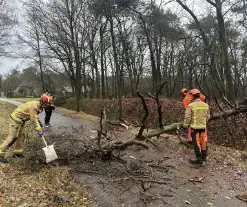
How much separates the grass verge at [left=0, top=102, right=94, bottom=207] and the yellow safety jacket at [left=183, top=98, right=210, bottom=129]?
3.37m

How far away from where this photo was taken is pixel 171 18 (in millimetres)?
18812

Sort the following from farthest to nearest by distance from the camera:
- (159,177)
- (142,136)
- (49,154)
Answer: (142,136) < (49,154) < (159,177)

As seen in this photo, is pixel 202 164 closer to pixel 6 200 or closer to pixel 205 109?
pixel 205 109

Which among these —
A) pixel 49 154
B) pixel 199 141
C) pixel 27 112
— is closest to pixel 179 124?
pixel 199 141

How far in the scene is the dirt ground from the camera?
5039 millimetres

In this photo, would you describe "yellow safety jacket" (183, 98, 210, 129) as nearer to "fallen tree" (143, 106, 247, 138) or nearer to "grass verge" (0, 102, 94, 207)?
"fallen tree" (143, 106, 247, 138)

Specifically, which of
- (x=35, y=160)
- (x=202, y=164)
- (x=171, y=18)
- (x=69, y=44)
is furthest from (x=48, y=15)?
(x=202, y=164)

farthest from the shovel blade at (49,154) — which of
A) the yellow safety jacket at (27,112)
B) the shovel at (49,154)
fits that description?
the yellow safety jacket at (27,112)

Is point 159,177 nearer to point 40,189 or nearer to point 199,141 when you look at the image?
point 199,141

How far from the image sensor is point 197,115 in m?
6.84

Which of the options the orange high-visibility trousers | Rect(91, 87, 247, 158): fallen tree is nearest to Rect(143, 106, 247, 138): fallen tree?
Rect(91, 87, 247, 158): fallen tree

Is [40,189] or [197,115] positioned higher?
[197,115]

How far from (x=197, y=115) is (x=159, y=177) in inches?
77.8

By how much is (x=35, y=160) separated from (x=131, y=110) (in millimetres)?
11123
